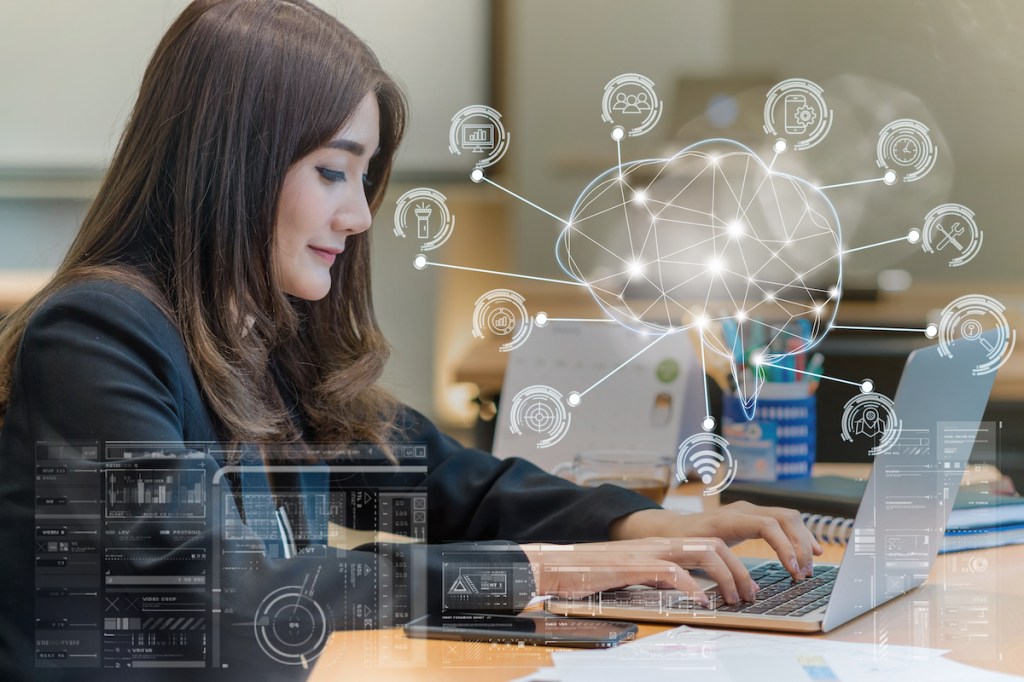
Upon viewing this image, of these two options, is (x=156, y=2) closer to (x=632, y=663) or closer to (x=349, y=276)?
(x=349, y=276)

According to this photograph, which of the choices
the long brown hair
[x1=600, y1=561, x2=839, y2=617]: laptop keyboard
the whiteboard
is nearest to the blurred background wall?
the whiteboard

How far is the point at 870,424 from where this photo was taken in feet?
3.69

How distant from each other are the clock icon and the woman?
44 centimetres

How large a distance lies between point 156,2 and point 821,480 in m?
0.92

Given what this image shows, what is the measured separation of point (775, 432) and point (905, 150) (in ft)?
1.15

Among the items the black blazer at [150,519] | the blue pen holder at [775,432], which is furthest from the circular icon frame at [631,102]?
the black blazer at [150,519]

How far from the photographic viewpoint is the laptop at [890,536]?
94cm

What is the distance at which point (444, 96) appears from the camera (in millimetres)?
A: 1187

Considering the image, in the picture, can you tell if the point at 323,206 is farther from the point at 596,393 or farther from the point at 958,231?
the point at 958,231

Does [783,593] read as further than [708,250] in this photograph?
No

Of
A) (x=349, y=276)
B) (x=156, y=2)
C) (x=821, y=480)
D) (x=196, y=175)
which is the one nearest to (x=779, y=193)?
(x=821, y=480)

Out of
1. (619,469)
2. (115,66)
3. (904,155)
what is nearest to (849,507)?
(619,469)

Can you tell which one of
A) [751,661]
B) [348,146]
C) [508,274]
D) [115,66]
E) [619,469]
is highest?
[115,66]

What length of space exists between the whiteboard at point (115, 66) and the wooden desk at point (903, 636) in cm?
53
